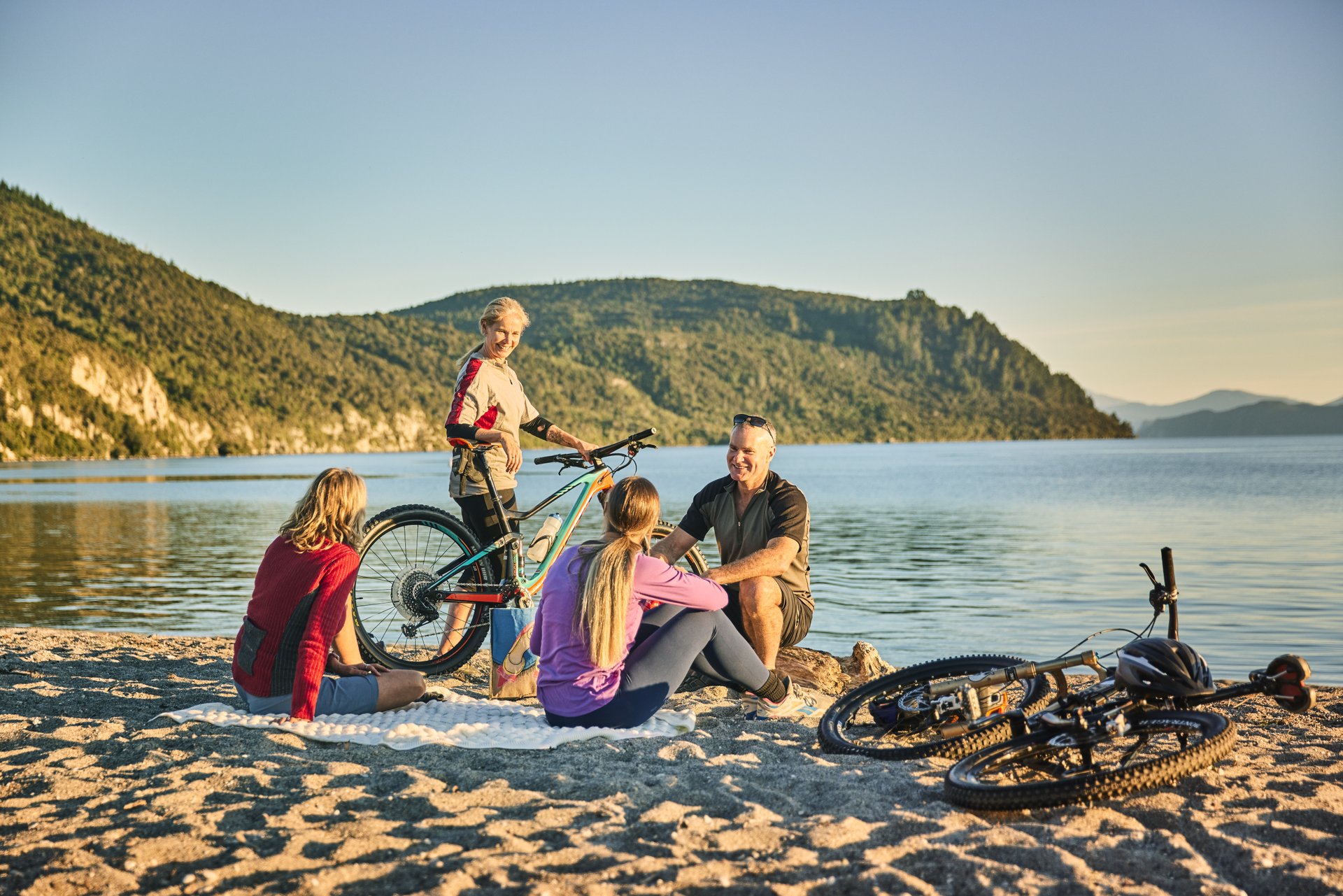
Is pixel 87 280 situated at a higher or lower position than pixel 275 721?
higher

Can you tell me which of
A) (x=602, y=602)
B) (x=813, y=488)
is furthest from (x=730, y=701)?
(x=813, y=488)

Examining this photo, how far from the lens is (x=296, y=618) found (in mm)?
4562

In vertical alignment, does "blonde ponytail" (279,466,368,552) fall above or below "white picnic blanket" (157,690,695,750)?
above

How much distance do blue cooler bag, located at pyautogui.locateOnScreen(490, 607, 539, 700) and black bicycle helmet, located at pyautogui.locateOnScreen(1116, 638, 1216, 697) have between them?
2.91m

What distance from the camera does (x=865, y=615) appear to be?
1128 cm

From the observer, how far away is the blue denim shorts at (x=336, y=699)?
473cm

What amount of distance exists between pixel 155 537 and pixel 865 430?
164 meters

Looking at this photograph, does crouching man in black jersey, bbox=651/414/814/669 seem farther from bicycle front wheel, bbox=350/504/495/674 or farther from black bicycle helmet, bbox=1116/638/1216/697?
black bicycle helmet, bbox=1116/638/1216/697

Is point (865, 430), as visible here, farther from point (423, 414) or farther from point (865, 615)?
point (865, 615)

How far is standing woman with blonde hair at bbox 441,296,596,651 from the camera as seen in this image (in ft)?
20.0

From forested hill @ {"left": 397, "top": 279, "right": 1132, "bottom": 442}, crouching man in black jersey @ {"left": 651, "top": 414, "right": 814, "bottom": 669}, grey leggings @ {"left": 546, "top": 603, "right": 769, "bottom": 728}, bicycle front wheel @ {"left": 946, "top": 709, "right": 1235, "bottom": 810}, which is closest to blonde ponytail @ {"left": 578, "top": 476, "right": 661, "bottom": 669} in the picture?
grey leggings @ {"left": 546, "top": 603, "right": 769, "bottom": 728}

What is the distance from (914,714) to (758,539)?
4.64 ft

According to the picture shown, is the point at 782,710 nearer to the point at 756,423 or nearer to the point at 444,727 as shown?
the point at 756,423

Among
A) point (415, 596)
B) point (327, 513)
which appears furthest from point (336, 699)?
point (415, 596)
